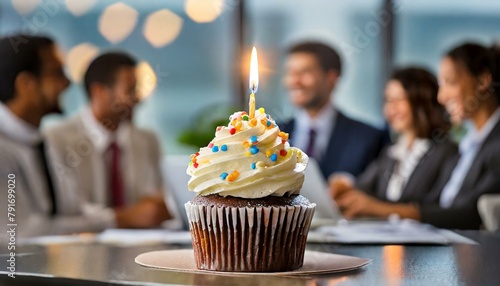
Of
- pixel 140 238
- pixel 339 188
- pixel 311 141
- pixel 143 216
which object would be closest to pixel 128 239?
pixel 140 238

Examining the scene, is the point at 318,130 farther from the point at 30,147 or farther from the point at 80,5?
the point at 30,147

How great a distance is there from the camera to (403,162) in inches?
192

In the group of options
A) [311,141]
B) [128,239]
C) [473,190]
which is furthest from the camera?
[311,141]

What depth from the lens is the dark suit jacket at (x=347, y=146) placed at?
562 cm

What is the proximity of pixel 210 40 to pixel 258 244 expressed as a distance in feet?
15.8

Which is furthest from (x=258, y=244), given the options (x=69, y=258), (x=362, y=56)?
(x=362, y=56)

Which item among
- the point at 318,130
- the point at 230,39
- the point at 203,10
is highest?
the point at 203,10

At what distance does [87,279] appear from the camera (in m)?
1.53

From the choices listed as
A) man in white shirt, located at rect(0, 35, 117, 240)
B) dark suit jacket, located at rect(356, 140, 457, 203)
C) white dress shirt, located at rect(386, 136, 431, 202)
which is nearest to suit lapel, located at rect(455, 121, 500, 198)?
dark suit jacket, located at rect(356, 140, 457, 203)

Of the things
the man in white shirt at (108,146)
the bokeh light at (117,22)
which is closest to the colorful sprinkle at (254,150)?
the man in white shirt at (108,146)

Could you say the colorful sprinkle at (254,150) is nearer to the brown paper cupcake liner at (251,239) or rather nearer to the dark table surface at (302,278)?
the brown paper cupcake liner at (251,239)

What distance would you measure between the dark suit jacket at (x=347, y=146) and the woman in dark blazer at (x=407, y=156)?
1.10 feet

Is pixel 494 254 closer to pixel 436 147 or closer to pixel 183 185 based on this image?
pixel 183 185

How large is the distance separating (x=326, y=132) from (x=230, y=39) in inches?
45.1
